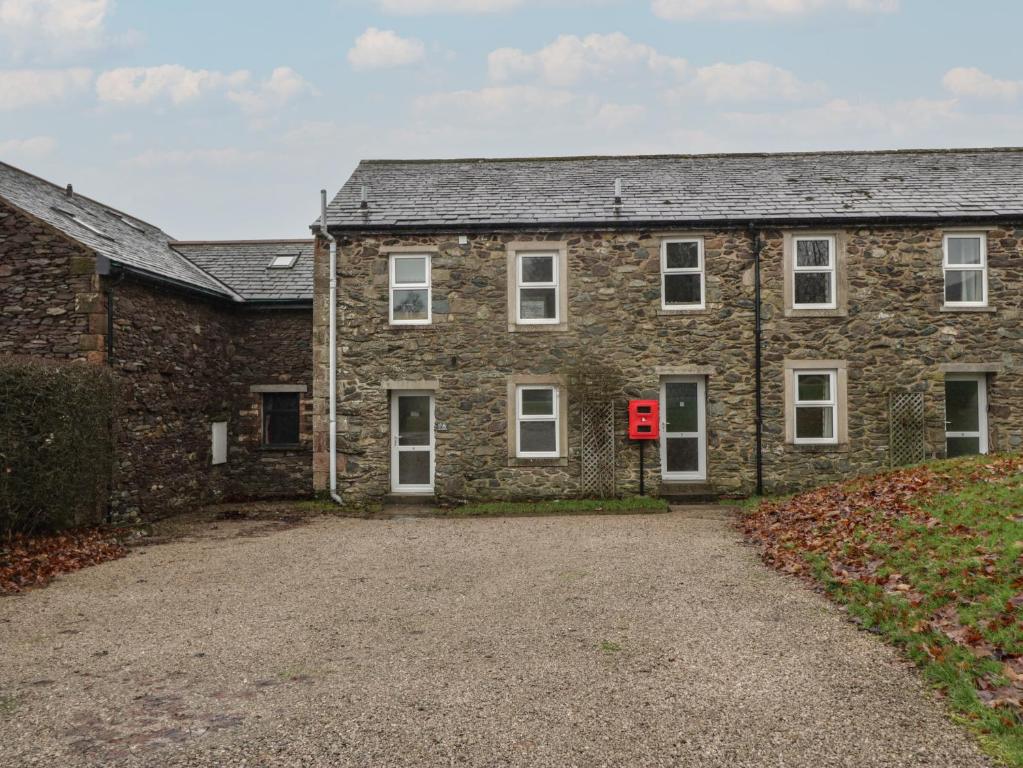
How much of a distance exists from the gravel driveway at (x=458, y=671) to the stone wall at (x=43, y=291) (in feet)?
17.8

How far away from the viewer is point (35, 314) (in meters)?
12.8

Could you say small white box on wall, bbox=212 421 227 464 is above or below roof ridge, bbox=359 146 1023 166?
below

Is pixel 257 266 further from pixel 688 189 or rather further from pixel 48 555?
pixel 688 189

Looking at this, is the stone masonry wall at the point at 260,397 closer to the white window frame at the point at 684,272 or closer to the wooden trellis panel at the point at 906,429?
the white window frame at the point at 684,272

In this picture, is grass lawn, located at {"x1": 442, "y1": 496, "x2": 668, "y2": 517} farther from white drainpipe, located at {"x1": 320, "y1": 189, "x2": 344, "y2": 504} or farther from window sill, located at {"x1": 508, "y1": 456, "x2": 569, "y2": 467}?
white drainpipe, located at {"x1": 320, "y1": 189, "x2": 344, "y2": 504}

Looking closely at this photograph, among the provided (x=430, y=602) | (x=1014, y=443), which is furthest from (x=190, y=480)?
(x=1014, y=443)

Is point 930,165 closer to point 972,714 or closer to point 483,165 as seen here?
point 483,165

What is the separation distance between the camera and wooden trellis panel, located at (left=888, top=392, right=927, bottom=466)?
14219mm

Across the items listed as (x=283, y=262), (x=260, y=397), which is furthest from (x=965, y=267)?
(x=283, y=262)

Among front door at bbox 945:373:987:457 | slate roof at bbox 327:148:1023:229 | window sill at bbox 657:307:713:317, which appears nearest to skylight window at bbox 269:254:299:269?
slate roof at bbox 327:148:1023:229

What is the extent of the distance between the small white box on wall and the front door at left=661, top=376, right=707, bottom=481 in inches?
393

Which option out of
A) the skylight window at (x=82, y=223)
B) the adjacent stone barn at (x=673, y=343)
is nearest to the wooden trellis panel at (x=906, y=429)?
the adjacent stone barn at (x=673, y=343)

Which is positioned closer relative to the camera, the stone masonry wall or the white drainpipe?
the white drainpipe

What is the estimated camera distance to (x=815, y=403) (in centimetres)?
1459
